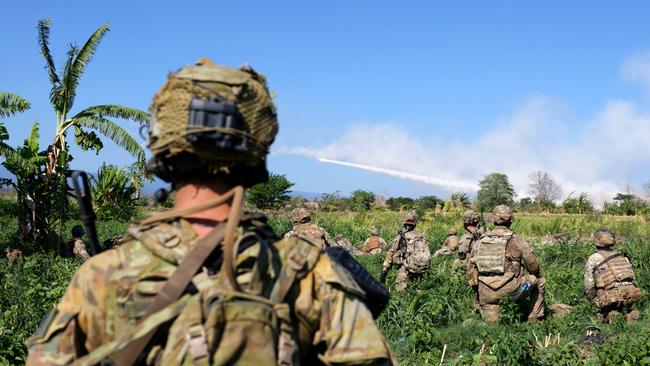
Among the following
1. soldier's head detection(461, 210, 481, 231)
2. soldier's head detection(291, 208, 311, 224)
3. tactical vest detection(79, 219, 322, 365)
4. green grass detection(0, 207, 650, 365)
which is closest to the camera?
tactical vest detection(79, 219, 322, 365)

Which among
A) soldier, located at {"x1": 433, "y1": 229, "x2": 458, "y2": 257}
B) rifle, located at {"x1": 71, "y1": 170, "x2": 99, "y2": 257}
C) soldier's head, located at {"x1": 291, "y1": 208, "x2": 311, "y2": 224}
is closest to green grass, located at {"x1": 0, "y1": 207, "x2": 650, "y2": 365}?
soldier, located at {"x1": 433, "y1": 229, "x2": 458, "y2": 257}

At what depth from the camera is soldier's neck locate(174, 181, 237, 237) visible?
2309 mm

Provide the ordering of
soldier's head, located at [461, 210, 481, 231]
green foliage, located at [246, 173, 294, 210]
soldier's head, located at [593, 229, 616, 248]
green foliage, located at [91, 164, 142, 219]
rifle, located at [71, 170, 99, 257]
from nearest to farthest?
rifle, located at [71, 170, 99, 257], soldier's head, located at [593, 229, 616, 248], soldier's head, located at [461, 210, 481, 231], green foliage, located at [91, 164, 142, 219], green foliage, located at [246, 173, 294, 210]

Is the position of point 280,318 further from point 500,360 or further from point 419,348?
point 419,348

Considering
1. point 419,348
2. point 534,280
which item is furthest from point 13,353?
point 534,280

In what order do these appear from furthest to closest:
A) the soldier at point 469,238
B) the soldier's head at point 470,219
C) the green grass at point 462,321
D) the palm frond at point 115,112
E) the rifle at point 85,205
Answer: the palm frond at point 115,112 < the soldier's head at point 470,219 < the soldier at point 469,238 < the green grass at point 462,321 < the rifle at point 85,205

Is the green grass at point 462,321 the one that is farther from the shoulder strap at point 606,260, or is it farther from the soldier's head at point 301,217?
the soldier's head at point 301,217

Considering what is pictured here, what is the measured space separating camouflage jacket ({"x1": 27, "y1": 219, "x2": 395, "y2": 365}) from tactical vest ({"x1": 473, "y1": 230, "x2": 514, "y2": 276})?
8019 mm

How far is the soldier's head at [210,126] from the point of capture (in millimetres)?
2256

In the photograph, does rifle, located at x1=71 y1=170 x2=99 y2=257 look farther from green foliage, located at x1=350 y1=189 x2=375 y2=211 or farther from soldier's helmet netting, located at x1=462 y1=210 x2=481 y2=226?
green foliage, located at x1=350 y1=189 x2=375 y2=211

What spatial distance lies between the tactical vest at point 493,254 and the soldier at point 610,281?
Result: 1.26 metres

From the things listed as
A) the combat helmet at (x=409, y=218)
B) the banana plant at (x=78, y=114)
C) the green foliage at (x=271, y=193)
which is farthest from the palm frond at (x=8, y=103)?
Result: the green foliage at (x=271, y=193)

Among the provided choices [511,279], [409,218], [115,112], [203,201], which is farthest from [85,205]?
[115,112]

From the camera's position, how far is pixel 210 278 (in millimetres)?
2188
